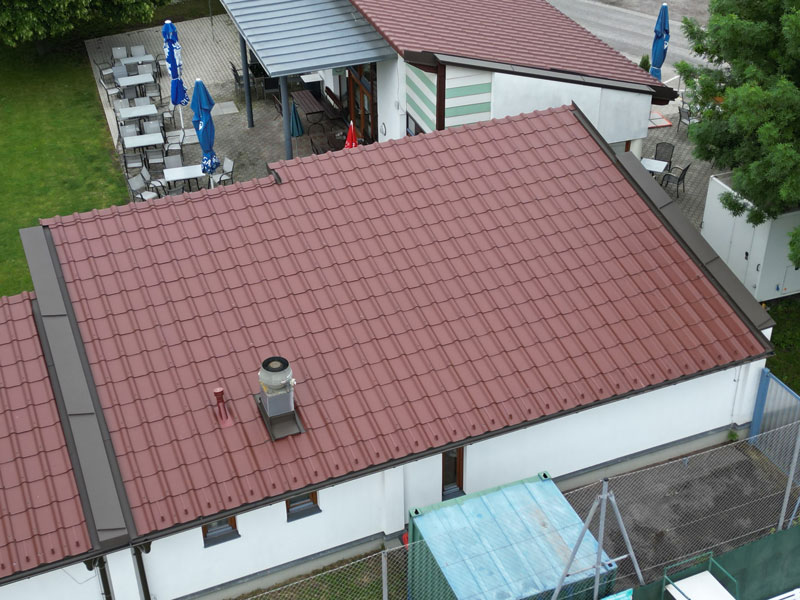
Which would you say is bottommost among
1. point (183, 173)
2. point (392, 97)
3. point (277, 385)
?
point (183, 173)

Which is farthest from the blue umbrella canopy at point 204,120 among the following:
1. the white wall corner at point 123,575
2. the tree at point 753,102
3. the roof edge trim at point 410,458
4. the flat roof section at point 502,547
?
the flat roof section at point 502,547

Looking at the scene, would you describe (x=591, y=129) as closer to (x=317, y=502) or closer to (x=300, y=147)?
(x=317, y=502)

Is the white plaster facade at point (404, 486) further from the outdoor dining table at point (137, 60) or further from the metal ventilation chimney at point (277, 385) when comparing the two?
the outdoor dining table at point (137, 60)

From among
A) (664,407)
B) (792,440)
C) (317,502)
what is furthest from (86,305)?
(792,440)

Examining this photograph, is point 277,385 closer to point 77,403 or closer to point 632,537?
point 77,403

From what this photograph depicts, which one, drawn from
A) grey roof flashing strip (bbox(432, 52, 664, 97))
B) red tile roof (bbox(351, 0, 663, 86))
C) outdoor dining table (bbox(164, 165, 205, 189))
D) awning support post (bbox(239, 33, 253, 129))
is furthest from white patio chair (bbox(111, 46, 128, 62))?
grey roof flashing strip (bbox(432, 52, 664, 97))

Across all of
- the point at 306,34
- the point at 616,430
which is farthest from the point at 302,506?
the point at 306,34

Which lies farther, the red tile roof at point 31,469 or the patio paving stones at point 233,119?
the patio paving stones at point 233,119
